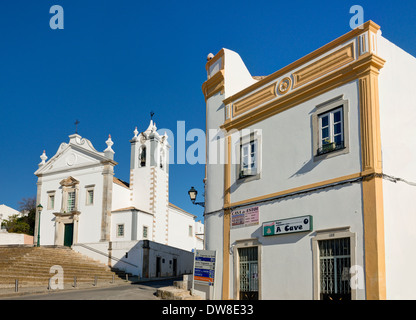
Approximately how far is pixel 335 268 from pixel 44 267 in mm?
19783

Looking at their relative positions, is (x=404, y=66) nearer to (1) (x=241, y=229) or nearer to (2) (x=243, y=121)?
(2) (x=243, y=121)

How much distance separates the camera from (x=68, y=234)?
35.3 metres

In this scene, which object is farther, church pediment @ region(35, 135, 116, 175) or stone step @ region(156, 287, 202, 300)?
church pediment @ region(35, 135, 116, 175)

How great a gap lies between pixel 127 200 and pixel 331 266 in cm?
2724

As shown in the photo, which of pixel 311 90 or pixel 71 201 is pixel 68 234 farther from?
pixel 311 90

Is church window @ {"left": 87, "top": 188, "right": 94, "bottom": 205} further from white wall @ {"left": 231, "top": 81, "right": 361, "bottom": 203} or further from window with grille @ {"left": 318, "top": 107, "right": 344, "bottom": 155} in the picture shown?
window with grille @ {"left": 318, "top": 107, "right": 344, "bottom": 155}

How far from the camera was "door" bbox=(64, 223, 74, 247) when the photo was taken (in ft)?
115

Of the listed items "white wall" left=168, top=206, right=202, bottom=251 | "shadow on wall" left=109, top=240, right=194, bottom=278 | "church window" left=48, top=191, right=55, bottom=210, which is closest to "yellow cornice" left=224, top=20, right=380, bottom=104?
"shadow on wall" left=109, top=240, right=194, bottom=278

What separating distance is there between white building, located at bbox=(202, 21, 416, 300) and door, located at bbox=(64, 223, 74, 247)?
21.8m

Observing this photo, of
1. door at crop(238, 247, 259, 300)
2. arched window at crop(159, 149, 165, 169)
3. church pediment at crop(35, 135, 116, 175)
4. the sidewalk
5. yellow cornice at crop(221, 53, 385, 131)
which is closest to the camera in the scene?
yellow cornice at crop(221, 53, 385, 131)

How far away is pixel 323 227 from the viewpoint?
12266 mm

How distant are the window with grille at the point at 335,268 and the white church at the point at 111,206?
20127 millimetres

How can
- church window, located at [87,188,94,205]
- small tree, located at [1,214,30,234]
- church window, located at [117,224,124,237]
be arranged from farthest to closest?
1. small tree, located at [1,214,30,234]
2. church window, located at [87,188,94,205]
3. church window, located at [117,224,124,237]

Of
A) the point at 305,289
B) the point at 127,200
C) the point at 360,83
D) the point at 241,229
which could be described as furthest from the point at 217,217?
the point at 127,200
